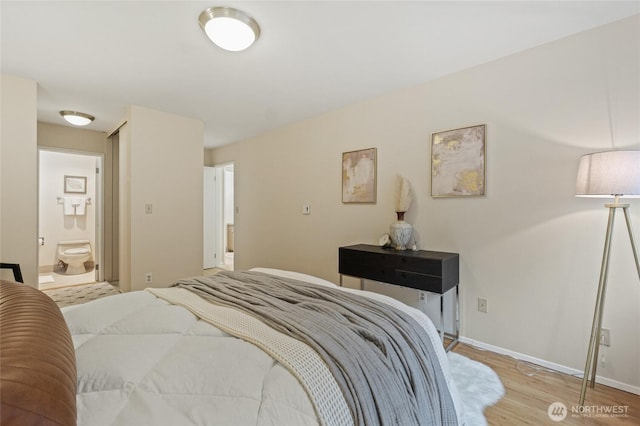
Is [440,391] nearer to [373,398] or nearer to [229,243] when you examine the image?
[373,398]

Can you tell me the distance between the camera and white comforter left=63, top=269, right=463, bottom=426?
717mm

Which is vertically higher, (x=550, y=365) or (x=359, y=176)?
(x=359, y=176)

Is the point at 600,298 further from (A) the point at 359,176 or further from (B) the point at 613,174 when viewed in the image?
(A) the point at 359,176

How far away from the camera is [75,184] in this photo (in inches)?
212

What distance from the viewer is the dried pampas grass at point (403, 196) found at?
2.71 m

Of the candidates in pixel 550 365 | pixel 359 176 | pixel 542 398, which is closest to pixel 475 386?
pixel 542 398

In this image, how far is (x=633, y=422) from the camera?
1580mm

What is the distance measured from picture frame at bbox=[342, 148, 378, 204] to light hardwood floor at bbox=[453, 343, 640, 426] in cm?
183

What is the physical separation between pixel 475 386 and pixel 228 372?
1754 mm

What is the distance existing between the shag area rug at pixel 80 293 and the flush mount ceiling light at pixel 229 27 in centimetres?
348

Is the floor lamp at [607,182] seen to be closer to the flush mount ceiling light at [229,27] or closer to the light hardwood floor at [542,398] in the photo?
the light hardwood floor at [542,398]

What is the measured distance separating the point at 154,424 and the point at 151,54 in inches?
100

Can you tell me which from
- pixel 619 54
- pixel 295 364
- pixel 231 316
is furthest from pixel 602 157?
pixel 231 316

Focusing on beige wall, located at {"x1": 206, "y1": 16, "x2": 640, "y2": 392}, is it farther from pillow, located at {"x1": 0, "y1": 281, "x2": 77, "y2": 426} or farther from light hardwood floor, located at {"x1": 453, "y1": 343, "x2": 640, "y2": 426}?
→ pillow, located at {"x1": 0, "y1": 281, "x2": 77, "y2": 426}
